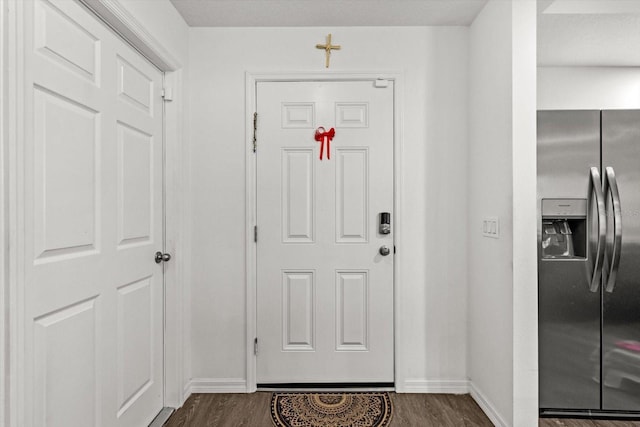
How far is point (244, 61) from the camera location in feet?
8.46

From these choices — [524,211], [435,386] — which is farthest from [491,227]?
[435,386]

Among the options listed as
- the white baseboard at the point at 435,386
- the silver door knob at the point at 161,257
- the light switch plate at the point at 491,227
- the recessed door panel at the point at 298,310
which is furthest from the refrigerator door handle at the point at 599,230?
the silver door knob at the point at 161,257

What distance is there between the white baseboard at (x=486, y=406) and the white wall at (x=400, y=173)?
97 millimetres

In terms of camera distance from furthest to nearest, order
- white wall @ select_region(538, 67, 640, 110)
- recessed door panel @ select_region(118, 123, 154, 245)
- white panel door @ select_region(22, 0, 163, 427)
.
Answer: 1. white wall @ select_region(538, 67, 640, 110)
2. recessed door panel @ select_region(118, 123, 154, 245)
3. white panel door @ select_region(22, 0, 163, 427)

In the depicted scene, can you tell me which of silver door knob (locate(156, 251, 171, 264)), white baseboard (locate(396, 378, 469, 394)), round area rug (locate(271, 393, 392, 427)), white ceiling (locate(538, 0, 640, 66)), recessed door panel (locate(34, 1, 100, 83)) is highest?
white ceiling (locate(538, 0, 640, 66))

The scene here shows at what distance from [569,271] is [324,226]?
1401 millimetres

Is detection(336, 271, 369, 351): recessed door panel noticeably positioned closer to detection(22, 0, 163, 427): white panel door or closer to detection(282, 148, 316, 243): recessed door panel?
detection(282, 148, 316, 243): recessed door panel

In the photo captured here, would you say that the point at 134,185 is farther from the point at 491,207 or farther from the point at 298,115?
the point at 491,207

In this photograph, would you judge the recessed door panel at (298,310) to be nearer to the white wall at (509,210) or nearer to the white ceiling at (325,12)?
the white wall at (509,210)

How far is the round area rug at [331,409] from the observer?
2.20 metres

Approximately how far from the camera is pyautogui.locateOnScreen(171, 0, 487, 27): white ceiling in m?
2.29

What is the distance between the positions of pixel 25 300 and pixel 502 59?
232 cm

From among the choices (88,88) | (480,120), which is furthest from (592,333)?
(88,88)

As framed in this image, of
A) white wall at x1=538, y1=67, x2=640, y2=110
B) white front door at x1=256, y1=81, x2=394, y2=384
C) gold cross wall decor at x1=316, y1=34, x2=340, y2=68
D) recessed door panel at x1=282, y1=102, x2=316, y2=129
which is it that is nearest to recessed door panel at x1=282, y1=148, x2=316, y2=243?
white front door at x1=256, y1=81, x2=394, y2=384
